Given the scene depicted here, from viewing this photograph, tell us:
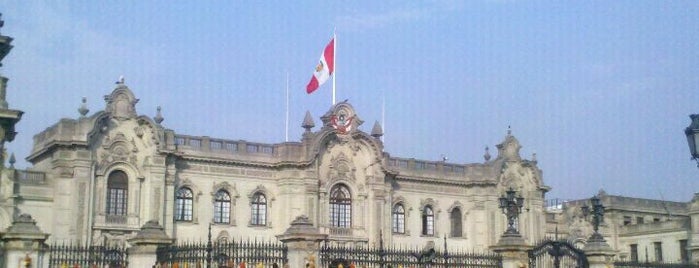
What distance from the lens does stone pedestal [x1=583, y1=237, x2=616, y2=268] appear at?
32562 millimetres

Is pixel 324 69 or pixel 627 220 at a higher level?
pixel 324 69

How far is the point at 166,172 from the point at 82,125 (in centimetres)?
448

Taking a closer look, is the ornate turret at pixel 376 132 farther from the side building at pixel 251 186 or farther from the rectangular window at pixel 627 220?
the rectangular window at pixel 627 220

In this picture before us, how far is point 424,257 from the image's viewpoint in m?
34.3

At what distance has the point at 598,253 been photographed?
107ft

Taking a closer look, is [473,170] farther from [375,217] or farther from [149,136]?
[149,136]

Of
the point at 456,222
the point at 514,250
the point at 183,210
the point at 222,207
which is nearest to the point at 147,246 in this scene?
the point at 514,250

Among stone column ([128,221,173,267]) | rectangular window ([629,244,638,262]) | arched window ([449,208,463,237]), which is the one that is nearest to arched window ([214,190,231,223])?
arched window ([449,208,463,237])

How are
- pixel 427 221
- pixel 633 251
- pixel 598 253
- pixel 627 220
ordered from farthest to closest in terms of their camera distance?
pixel 627 220
pixel 633 251
pixel 427 221
pixel 598 253

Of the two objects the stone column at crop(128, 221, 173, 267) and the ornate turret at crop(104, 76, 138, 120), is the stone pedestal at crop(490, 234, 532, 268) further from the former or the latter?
the ornate turret at crop(104, 76, 138, 120)

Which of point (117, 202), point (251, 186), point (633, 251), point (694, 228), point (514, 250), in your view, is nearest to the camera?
point (514, 250)

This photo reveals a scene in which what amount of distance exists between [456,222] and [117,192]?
19994mm

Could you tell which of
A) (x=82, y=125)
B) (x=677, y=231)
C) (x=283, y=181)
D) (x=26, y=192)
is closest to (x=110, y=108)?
(x=82, y=125)

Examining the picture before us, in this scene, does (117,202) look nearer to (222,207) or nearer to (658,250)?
(222,207)
